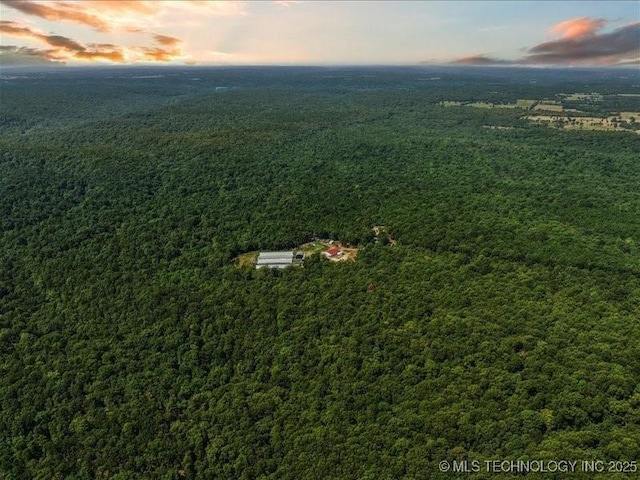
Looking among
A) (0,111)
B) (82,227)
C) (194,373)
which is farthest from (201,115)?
(194,373)

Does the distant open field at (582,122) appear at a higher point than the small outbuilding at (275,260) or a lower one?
higher

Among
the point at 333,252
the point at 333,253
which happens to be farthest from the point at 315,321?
the point at 333,252

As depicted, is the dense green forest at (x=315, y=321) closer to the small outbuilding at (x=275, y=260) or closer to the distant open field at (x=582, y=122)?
the small outbuilding at (x=275, y=260)

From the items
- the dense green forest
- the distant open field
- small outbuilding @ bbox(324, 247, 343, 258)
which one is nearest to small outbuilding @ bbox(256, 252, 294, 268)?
the dense green forest

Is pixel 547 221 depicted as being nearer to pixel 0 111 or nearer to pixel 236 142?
pixel 236 142

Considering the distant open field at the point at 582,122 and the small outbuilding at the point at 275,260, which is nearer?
the small outbuilding at the point at 275,260

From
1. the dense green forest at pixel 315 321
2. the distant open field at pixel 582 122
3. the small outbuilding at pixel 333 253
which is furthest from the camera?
the distant open field at pixel 582 122

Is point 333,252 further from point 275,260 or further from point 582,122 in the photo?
point 582,122

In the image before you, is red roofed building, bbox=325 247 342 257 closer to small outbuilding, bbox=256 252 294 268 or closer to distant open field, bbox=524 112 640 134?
small outbuilding, bbox=256 252 294 268

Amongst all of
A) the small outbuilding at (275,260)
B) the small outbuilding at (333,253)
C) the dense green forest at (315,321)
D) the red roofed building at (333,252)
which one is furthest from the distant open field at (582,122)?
the small outbuilding at (275,260)
